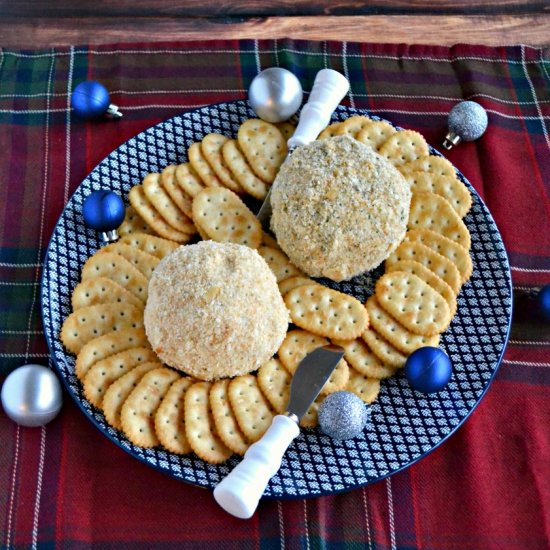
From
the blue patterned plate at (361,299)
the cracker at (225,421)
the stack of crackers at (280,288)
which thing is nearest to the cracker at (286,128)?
the stack of crackers at (280,288)

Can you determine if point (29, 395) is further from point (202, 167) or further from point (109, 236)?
point (202, 167)

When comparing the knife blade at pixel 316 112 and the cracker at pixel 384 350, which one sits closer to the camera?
the cracker at pixel 384 350

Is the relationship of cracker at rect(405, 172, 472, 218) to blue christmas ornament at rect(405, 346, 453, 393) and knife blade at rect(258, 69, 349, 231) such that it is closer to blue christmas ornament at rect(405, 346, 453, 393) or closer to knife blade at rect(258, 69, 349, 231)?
knife blade at rect(258, 69, 349, 231)

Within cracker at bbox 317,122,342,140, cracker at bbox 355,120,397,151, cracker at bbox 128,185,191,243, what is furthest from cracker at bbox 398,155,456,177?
cracker at bbox 128,185,191,243

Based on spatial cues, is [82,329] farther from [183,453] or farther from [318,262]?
[318,262]

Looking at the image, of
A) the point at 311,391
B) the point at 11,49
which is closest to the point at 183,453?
the point at 311,391

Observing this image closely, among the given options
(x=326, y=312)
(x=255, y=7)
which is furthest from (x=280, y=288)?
(x=255, y=7)

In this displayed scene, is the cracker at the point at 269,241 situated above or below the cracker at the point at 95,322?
above

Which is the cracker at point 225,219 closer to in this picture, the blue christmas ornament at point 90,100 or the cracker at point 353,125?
the cracker at point 353,125
